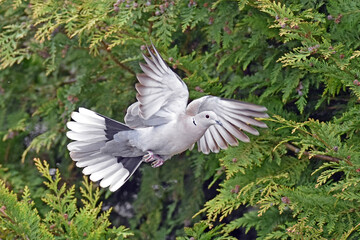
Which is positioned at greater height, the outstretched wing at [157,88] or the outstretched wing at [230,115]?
the outstretched wing at [157,88]

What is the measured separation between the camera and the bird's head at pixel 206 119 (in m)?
1.76

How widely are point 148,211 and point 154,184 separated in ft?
0.50

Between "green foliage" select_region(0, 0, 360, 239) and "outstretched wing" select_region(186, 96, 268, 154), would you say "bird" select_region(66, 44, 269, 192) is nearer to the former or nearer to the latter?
"outstretched wing" select_region(186, 96, 268, 154)

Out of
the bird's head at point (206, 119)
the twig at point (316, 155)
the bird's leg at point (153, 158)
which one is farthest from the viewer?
the twig at point (316, 155)

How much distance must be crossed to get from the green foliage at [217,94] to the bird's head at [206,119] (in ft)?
0.99

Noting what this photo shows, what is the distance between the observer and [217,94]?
2406 millimetres

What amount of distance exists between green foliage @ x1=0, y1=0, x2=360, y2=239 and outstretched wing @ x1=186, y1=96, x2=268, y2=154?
18cm

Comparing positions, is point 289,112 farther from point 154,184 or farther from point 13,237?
point 13,237

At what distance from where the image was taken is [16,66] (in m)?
3.49

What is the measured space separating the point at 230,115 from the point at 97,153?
0.62 meters

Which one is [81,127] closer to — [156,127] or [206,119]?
[156,127]

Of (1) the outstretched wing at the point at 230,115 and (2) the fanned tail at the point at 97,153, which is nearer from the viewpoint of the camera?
(1) the outstretched wing at the point at 230,115

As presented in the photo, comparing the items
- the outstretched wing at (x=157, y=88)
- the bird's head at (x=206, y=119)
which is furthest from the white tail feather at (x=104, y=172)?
the bird's head at (x=206, y=119)

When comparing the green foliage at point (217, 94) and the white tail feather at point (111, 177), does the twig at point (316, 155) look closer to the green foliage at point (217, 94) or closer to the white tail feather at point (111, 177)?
the green foliage at point (217, 94)
